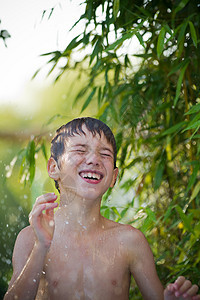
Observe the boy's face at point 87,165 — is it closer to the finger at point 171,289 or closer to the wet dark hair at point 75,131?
the wet dark hair at point 75,131

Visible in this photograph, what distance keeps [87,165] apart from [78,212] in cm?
12

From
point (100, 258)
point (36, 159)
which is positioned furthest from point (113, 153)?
point (36, 159)

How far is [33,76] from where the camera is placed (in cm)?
131

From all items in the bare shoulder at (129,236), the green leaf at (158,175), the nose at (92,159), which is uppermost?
the nose at (92,159)

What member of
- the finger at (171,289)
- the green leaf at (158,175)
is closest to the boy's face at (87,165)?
the finger at (171,289)

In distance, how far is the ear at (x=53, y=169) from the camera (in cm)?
110

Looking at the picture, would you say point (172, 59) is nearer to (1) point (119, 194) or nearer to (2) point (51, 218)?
(1) point (119, 194)

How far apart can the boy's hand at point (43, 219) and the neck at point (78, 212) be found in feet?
0.47

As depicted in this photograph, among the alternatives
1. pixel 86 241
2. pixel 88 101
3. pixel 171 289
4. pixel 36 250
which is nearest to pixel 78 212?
pixel 86 241

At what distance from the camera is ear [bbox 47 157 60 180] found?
110cm

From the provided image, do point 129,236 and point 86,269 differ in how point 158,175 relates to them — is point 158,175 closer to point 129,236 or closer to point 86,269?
point 129,236

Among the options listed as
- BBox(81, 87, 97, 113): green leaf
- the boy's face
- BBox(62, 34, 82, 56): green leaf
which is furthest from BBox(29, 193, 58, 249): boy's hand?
BBox(62, 34, 82, 56): green leaf

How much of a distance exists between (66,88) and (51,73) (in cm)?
7

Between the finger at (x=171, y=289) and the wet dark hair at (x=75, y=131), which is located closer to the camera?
the finger at (x=171, y=289)
